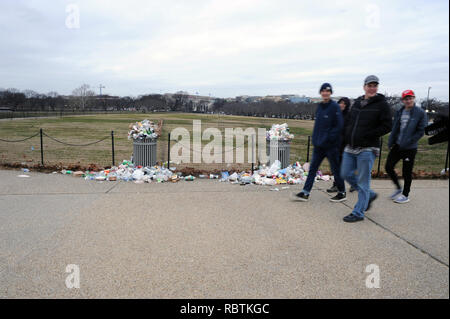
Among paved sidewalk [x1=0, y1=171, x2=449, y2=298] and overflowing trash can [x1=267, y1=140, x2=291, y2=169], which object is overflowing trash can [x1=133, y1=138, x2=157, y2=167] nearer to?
paved sidewalk [x1=0, y1=171, x2=449, y2=298]

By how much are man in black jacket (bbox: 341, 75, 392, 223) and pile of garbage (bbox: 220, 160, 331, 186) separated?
9.89ft

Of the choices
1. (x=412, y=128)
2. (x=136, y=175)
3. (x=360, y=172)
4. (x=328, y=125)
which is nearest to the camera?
(x=360, y=172)

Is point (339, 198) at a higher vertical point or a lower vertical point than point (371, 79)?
lower

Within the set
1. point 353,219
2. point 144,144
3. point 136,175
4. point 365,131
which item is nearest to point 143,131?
point 144,144

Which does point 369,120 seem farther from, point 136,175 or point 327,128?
point 136,175

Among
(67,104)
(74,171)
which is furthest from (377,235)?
(67,104)

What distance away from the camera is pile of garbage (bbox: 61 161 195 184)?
7.77 m

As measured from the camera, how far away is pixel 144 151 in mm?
8711

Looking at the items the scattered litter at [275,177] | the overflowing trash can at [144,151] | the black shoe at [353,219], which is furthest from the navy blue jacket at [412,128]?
the overflowing trash can at [144,151]

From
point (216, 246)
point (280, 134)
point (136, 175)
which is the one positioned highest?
point (280, 134)

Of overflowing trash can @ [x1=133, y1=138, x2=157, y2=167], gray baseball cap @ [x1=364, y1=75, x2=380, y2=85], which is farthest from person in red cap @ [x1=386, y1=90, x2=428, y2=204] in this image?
overflowing trash can @ [x1=133, y1=138, x2=157, y2=167]

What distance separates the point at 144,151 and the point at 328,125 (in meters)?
5.42

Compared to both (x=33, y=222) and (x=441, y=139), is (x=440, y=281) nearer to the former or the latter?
(x=441, y=139)

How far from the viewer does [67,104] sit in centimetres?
13362
